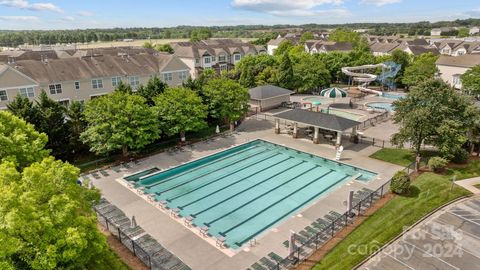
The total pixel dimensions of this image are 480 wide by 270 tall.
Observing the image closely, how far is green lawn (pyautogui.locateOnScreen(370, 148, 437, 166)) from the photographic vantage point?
28016mm

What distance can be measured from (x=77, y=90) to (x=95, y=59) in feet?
20.2

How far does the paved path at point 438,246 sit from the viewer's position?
1545 cm

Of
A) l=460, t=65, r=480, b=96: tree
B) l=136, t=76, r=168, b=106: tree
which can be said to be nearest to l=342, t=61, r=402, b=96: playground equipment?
l=460, t=65, r=480, b=96: tree

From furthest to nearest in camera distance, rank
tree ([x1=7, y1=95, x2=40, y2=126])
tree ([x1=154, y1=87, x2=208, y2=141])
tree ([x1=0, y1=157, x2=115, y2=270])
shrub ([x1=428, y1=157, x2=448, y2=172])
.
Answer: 1. tree ([x1=154, y1=87, x2=208, y2=141])
2. tree ([x1=7, y1=95, x2=40, y2=126])
3. shrub ([x1=428, y1=157, x2=448, y2=172])
4. tree ([x1=0, y1=157, x2=115, y2=270])

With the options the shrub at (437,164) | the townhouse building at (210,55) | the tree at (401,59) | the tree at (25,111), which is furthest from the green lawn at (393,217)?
the townhouse building at (210,55)

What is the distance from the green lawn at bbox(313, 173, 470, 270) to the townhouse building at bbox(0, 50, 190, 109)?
1510 inches

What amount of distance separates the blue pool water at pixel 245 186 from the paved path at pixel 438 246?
6.62 metres

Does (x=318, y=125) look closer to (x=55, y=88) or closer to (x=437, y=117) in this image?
(x=437, y=117)

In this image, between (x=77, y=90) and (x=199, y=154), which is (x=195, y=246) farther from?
(x=77, y=90)

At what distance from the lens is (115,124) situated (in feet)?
86.0

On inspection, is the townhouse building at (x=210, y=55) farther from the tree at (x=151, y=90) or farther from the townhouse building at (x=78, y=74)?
the tree at (x=151, y=90)

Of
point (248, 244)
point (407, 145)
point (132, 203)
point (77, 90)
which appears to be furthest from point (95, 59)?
point (407, 145)

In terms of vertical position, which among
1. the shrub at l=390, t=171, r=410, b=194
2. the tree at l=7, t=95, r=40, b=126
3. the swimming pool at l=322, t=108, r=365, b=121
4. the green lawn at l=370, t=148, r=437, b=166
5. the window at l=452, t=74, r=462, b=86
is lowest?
the green lawn at l=370, t=148, r=437, b=166

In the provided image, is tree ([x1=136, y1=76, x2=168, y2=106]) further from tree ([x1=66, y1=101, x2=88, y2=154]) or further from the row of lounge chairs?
the row of lounge chairs
